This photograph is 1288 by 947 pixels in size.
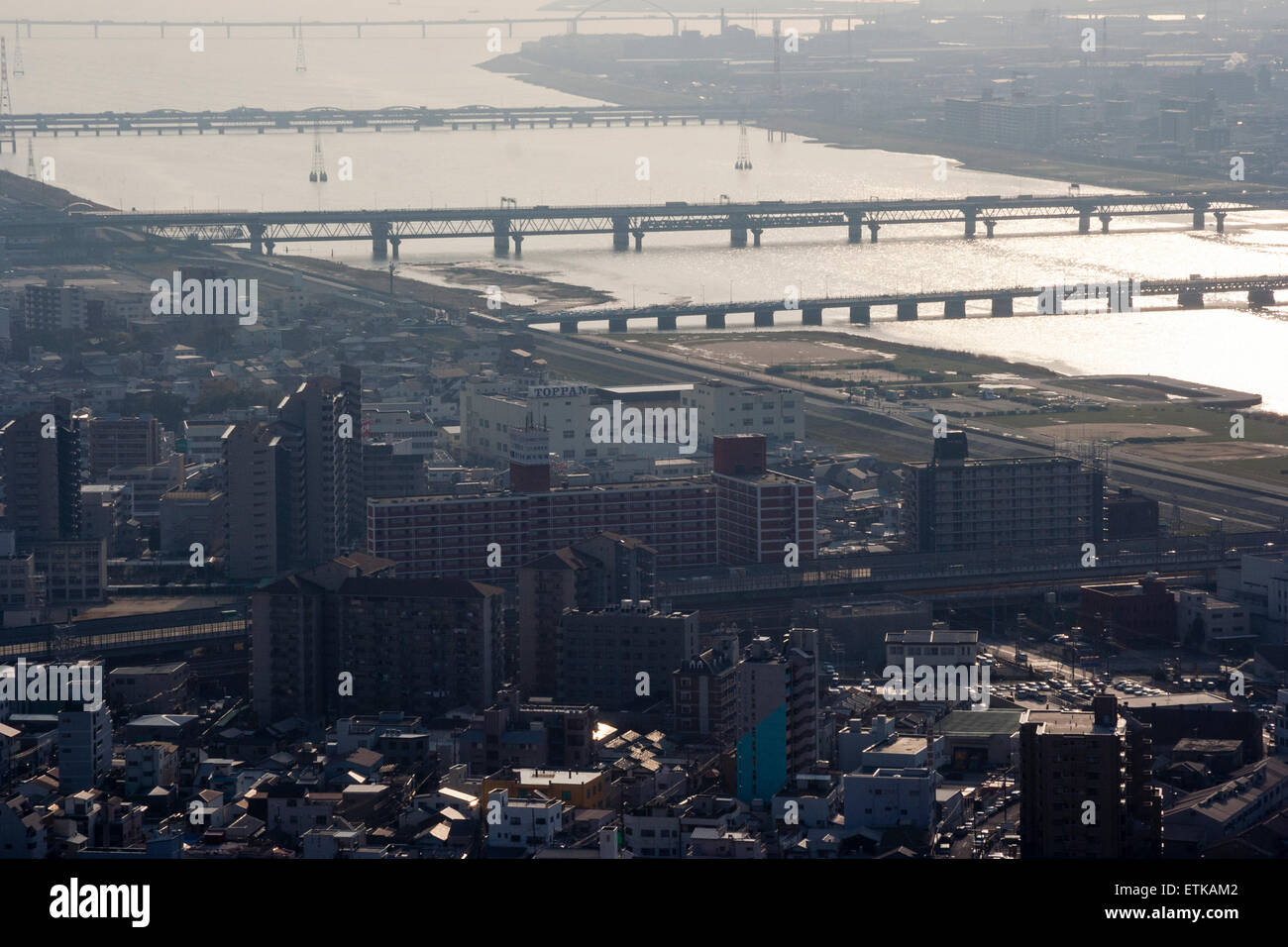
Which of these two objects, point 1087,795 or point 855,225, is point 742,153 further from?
point 1087,795

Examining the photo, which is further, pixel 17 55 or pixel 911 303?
pixel 17 55

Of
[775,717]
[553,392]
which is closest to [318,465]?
[553,392]

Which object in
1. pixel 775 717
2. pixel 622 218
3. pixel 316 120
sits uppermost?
pixel 316 120

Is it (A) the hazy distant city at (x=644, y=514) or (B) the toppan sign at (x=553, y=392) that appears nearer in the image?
(A) the hazy distant city at (x=644, y=514)

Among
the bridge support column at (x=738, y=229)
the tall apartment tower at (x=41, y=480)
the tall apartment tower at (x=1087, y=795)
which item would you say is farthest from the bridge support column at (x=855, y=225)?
the tall apartment tower at (x=1087, y=795)
